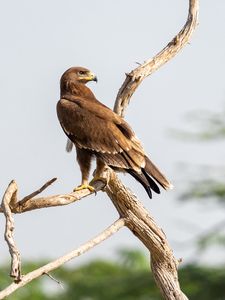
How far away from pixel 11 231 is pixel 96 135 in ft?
7.88

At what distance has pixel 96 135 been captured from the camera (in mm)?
10859

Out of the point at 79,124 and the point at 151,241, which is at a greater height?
the point at 79,124

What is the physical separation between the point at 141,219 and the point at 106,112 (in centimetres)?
126

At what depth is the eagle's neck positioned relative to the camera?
11242mm

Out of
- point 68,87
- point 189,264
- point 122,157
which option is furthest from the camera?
point 189,264

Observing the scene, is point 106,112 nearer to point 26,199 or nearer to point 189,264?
point 26,199

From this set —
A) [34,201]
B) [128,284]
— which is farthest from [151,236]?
[128,284]

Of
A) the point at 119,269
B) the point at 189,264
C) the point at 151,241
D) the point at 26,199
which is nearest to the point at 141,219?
the point at 151,241

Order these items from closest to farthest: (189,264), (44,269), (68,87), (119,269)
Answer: (44,269)
(68,87)
(189,264)
(119,269)

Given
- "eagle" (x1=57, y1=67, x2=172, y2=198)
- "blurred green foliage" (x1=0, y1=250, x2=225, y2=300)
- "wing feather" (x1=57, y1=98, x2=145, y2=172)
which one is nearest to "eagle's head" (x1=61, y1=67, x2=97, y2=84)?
"eagle" (x1=57, y1=67, x2=172, y2=198)

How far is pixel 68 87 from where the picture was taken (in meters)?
11.3

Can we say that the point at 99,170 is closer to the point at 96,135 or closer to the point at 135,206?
the point at 96,135

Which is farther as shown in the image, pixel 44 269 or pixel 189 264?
pixel 189 264

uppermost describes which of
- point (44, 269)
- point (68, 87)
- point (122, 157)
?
point (68, 87)
